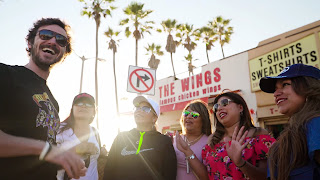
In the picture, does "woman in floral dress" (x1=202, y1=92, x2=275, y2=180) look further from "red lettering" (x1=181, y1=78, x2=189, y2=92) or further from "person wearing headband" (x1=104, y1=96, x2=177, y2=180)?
"red lettering" (x1=181, y1=78, x2=189, y2=92)

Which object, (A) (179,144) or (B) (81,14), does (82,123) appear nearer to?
(A) (179,144)

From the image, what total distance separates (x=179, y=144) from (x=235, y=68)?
11.6 m

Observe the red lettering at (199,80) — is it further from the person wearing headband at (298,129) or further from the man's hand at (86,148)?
the person wearing headband at (298,129)

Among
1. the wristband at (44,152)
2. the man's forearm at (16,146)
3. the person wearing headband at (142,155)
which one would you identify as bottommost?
the person wearing headband at (142,155)

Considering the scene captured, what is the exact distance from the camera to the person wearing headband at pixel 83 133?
10.8 feet

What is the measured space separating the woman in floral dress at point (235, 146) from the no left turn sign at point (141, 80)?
2.54 metres

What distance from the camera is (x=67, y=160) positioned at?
135cm

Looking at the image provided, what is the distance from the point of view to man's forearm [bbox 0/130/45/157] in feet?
4.05

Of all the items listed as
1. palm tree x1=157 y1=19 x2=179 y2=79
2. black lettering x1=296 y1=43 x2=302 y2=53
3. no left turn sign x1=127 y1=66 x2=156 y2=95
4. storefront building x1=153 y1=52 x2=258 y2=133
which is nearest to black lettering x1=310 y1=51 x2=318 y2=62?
black lettering x1=296 y1=43 x2=302 y2=53

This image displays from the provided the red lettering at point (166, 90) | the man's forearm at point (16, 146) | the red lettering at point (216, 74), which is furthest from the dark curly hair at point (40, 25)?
the red lettering at point (166, 90)

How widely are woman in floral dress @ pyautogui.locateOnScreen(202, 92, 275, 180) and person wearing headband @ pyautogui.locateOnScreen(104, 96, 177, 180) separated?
555mm

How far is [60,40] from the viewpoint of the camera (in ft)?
7.04

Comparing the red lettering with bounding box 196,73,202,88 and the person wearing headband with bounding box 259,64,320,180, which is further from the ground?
the red lettering with bounding box 196,73,202,88

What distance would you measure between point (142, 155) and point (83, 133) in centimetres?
120
